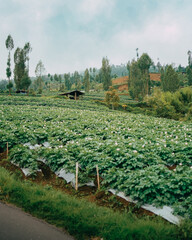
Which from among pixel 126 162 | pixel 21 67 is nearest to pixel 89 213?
pixel 126 162

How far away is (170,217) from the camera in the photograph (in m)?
4.29

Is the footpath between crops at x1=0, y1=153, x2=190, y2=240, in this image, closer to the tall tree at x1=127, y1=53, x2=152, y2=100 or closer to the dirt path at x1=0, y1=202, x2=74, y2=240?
the dirt path at x1=0, y1=202, x2=74, y2=240

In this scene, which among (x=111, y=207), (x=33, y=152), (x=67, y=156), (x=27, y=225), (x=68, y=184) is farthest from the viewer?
(x=33, y=152)

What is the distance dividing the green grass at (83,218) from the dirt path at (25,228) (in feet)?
0.64

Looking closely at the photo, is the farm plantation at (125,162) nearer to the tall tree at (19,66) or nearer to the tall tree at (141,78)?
the tall tree at (19,66)


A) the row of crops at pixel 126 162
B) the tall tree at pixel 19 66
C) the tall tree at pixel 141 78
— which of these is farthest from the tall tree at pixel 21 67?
the row of crops at pixel 126 162

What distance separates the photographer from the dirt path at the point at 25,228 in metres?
3.74

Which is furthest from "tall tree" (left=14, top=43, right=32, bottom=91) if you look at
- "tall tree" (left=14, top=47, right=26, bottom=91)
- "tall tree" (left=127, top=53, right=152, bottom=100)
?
"tall tree" (left=127, top=53, right=152, bottom=100)

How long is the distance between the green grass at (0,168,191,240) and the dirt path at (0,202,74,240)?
0.20 meters

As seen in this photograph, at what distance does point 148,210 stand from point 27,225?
268 centimetres

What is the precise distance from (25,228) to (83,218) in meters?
1.16

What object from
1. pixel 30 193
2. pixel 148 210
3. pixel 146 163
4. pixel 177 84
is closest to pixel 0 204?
pixel 30 193

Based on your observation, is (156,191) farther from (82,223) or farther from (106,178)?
Result: (82,223)

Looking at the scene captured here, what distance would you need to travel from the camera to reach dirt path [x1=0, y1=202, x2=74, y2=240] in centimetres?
374
